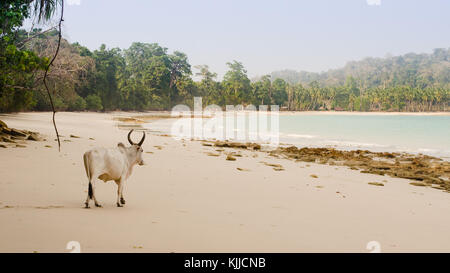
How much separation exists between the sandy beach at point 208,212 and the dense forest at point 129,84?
11.0ft

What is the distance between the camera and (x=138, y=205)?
16.9 ft

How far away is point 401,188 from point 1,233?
7879 mm

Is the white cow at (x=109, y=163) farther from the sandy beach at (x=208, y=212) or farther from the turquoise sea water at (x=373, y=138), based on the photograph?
the turquoise sea water at (x=373, y=138)

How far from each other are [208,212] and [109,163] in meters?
1.42

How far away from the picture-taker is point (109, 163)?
4.64m

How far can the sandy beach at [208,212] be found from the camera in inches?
145

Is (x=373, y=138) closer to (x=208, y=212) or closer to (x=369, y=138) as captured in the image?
(x=369, y=138)

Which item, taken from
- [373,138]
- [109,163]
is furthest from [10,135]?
[373,138]

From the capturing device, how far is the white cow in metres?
4.51

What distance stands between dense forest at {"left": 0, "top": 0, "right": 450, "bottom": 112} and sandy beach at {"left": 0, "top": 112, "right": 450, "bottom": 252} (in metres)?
3.34

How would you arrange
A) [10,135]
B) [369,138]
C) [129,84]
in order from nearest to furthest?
1. [10,135]
2. [369,138]
3. [129,84]
